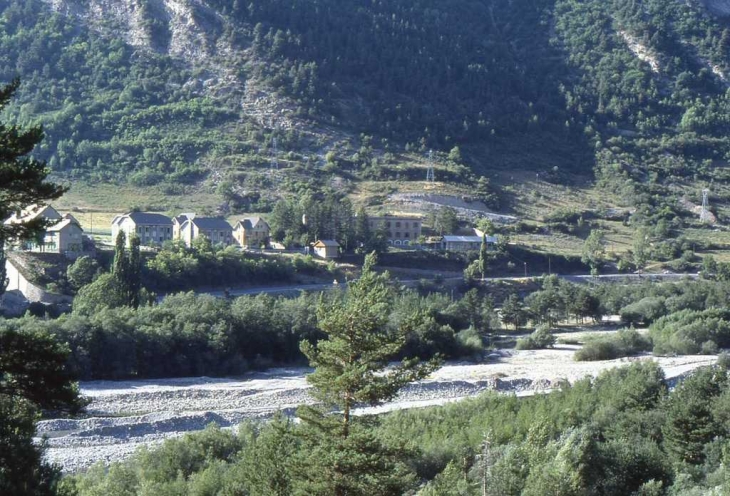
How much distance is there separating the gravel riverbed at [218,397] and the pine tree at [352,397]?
14.3 meters

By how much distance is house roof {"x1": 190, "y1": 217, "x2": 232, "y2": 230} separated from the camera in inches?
2721

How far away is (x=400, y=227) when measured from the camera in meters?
78.3

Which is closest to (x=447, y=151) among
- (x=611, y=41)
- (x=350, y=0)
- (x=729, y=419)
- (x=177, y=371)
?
(x=350, y=0)

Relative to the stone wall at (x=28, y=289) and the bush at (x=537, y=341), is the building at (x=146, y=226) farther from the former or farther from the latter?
the bush at (x=537, y=341)

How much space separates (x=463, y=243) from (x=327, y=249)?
13105 mm

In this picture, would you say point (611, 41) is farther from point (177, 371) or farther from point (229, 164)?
point (177, 371)

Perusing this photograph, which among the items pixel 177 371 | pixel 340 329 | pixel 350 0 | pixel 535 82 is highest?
pixel 350 0

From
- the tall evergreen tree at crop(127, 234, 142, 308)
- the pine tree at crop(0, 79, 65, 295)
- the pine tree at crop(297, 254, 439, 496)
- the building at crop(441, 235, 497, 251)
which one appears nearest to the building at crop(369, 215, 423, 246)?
the building at crop(441, 235, 497, 251)

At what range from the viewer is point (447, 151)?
10925 centimetres

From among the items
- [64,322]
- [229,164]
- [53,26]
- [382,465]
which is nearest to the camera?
[382,465]

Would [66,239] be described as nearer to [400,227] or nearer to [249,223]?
[249,223]

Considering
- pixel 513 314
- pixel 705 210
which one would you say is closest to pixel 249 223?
pixel 513 314

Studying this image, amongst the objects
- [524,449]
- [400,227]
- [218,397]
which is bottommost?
[218,397]

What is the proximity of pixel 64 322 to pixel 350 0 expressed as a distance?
108 m
